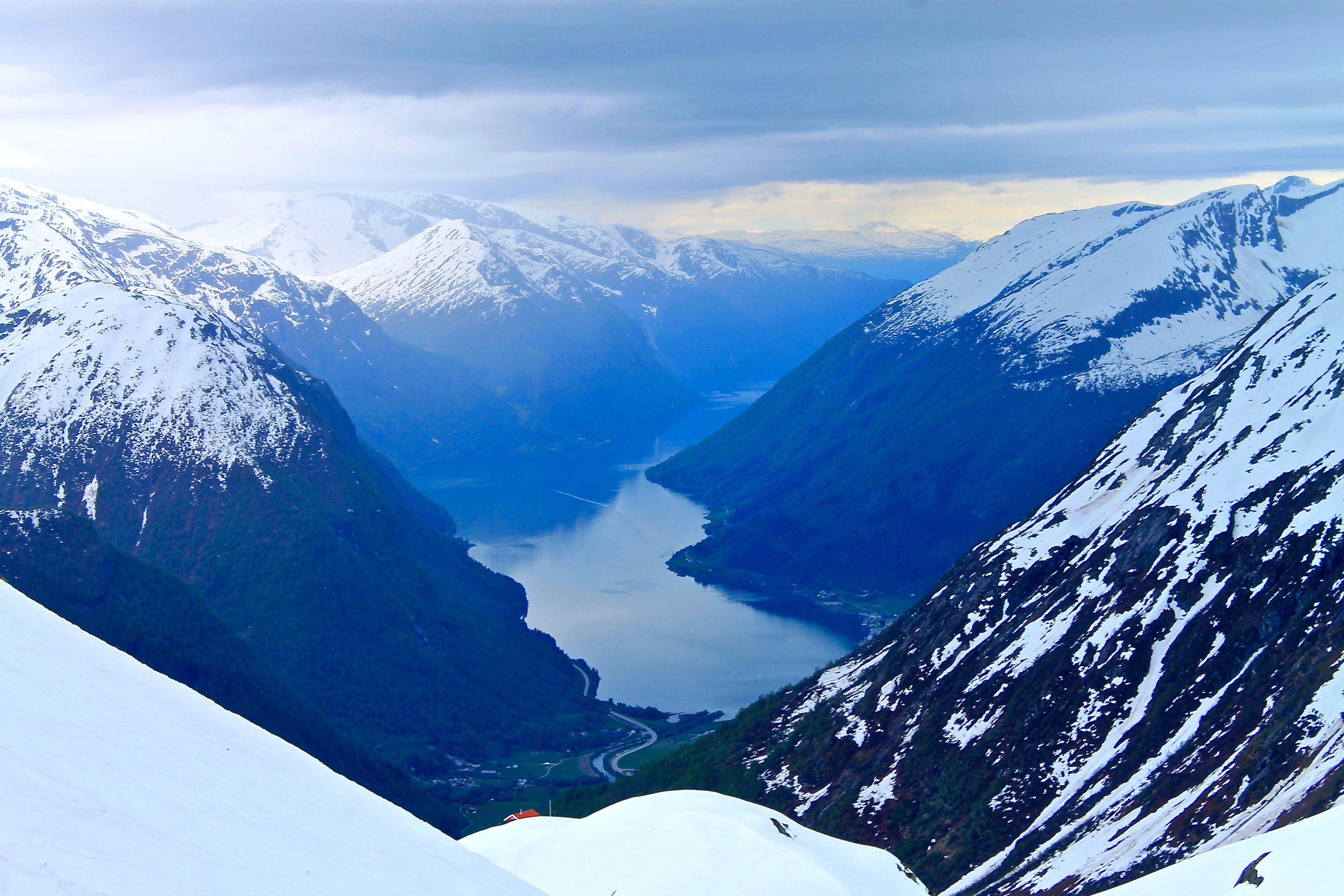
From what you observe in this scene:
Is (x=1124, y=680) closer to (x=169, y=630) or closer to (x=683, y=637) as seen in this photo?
(x=169, y=630)

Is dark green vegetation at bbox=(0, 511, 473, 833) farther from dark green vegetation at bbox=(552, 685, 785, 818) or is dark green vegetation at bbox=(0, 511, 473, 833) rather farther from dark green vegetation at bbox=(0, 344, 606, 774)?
dark green vegetation at bbox=(0, 344, 606, 774)

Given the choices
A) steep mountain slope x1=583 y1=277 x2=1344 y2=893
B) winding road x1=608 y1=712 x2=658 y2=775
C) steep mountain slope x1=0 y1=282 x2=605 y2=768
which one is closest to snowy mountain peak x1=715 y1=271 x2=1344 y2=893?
steep mountain slope x1=583 y1=277 x2=1344 y2=893

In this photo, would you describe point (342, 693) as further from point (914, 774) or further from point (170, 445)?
point (914, 774)

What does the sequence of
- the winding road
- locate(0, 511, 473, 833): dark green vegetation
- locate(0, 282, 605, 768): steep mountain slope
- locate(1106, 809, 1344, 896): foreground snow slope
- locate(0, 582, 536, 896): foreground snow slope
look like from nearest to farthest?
locate(0, 582, 536, 896): foreground snow slope
locate(1106, 809, 1344, 896): foreground snow slope
locate(0, 511, 473, 833): dark green vegetation
the winding road
locate(0, 282, 605, 768): steep mountain slope

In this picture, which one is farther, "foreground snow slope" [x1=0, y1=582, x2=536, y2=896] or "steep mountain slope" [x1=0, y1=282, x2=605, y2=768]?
"steep mountain slope" [x1=0, y1=282, x2=605, y2=768]

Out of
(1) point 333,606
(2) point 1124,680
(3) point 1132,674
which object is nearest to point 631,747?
Result: (1) point 333,606

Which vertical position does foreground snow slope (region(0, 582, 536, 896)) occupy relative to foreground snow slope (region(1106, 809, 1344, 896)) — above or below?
above
